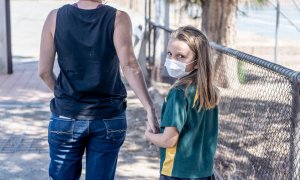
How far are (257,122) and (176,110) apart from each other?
6.46 feet

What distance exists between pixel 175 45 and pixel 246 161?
2.44 m

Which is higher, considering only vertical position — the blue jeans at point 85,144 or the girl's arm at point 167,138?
the girl's arm at point 167,138

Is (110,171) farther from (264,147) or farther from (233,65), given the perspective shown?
(233,65)

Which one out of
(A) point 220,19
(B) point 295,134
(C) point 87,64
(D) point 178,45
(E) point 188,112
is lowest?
(A) point 220,19

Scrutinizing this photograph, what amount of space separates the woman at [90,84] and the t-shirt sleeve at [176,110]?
20 cm

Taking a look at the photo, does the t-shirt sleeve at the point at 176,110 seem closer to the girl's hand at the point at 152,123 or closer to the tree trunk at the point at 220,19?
the girl's hand at the point at 152,123

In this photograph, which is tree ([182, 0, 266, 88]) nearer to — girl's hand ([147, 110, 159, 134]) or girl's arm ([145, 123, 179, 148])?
girl's hand ([147, 110, 159, 134])

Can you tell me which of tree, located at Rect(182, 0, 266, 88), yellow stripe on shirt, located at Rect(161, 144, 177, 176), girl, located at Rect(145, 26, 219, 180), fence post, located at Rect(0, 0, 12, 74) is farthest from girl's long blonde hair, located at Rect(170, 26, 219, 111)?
fence post, located at Rect(0, 0, 12, 74)

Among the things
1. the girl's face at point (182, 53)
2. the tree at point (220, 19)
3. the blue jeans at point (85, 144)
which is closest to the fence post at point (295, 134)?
the girl's face at point (182, 53)

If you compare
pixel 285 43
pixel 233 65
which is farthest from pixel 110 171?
pixel 285 43

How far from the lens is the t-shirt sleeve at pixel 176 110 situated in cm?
257

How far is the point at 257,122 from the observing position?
4387 mm

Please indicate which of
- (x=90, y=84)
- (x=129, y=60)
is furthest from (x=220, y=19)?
(x=90, y=84)

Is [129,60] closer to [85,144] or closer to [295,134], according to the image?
[85,144]
